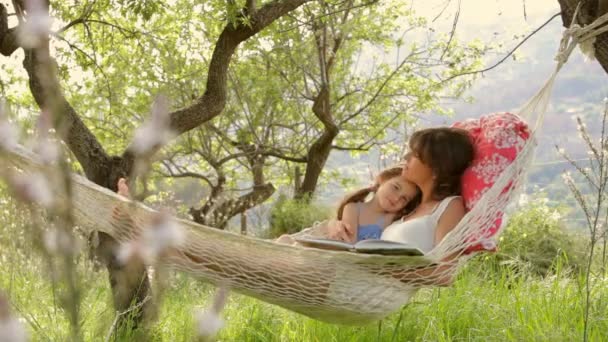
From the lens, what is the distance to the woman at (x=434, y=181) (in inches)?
83.1

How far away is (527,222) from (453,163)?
269 centimetres

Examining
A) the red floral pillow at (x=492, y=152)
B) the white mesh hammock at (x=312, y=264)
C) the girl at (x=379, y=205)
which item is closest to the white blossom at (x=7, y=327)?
the white mesh hammock at (x=312, y=264)

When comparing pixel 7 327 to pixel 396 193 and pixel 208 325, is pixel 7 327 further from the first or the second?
pixel 396 193

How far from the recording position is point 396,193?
91.4 inches

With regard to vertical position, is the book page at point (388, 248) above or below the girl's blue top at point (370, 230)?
below

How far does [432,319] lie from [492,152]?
1.86ft

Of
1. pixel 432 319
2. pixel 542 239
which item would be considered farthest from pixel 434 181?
pixel 542 239

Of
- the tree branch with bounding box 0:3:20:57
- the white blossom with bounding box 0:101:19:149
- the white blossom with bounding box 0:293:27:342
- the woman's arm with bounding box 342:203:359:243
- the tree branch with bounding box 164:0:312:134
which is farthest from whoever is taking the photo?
the tree branch with bounding box 164:0:312:134

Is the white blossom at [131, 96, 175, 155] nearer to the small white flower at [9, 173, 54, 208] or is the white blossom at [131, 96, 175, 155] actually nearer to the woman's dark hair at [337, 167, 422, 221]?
the small white flower at [9, 173, 54, 208]

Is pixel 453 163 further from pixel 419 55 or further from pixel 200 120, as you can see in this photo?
pixel 419 55

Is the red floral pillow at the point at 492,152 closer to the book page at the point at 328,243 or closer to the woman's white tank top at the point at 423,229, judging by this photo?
the woman's white tank top at the point at 423,229

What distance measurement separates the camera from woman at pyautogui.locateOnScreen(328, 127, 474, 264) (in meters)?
2.11

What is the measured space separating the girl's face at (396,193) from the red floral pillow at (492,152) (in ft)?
0.73

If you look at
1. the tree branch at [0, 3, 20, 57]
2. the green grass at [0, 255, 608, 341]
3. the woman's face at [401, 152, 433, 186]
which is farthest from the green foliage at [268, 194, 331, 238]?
the woman's face at [401, 152, 433, 186]
